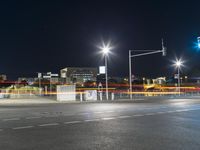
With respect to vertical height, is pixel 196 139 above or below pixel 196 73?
below

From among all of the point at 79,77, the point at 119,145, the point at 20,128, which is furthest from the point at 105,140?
the point at 79,77

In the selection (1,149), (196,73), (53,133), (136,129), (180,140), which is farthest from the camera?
(196,73)

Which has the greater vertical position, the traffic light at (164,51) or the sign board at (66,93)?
the traffic light at (164,51)

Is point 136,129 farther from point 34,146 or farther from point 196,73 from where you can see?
point 196,73

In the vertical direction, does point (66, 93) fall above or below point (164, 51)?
below

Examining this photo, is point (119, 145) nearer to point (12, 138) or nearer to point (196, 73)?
point (12, 138)

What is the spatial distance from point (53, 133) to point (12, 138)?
1.54 metres

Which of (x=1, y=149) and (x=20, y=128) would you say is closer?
(x=1, y=149)

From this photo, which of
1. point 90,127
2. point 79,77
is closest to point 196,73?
point 79,77

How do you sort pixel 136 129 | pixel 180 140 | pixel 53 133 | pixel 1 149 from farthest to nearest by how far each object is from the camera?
pixel 136 129 < pixel 53 133 < pixel 180 140 < pixel 1 149

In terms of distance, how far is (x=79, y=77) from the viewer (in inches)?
7785

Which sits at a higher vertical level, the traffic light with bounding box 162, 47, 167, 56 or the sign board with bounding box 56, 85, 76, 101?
the traffic light with bounding box 162, 47, 167, 56

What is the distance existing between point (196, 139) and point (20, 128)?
6873mm

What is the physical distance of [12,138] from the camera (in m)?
10.6
